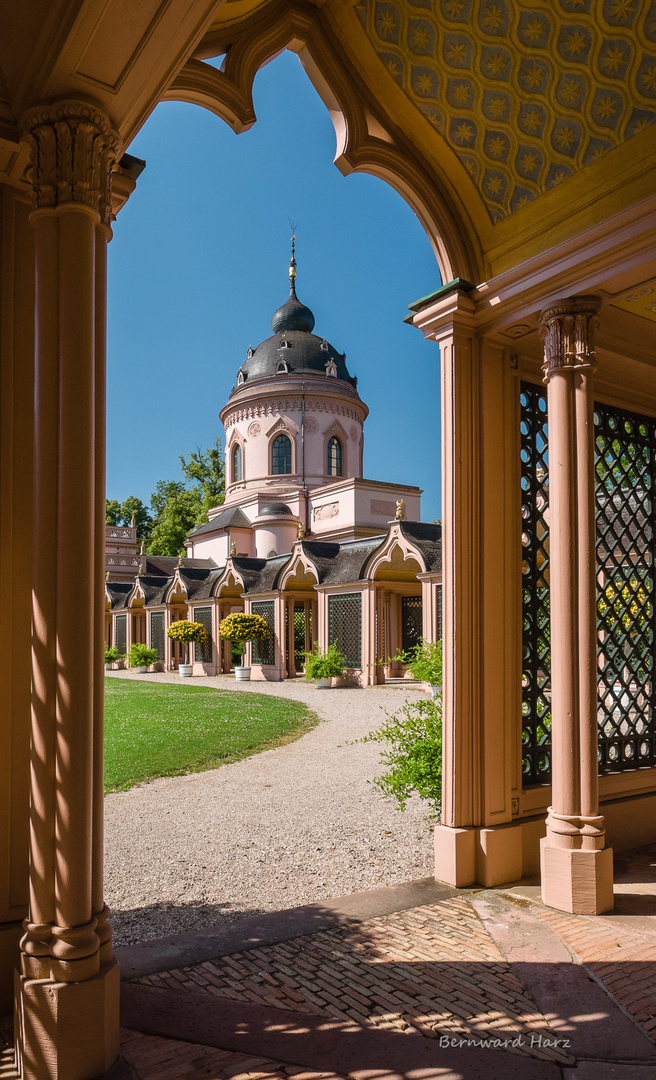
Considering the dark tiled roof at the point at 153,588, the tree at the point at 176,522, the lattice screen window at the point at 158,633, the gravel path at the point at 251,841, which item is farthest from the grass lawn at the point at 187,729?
the tree at the point at 176,522

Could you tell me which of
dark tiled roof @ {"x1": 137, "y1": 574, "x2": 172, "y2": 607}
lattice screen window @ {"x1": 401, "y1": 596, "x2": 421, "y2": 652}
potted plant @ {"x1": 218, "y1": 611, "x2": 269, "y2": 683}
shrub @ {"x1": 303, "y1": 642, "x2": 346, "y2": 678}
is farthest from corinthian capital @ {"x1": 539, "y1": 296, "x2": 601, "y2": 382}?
dark tiled roof @ {"x1": 137, "y1": 574, "x2": 172, "y2": 607}

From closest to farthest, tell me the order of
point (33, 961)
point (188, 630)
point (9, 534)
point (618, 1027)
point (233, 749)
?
1. point (33, 961)
2. point (618, 1027)
3. point (9, 534)
4. point (233, 749)
5. point (188, 630)

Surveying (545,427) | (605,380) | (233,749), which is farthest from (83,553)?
(233,749)

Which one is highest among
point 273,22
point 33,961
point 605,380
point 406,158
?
point 273,22

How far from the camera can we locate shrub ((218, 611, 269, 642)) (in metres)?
26.6

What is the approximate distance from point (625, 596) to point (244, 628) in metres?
21.3

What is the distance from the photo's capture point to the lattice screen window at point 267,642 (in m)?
27.3

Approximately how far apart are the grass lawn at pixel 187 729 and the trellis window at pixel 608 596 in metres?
5.64

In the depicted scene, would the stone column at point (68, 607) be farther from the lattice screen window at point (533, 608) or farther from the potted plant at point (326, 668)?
the potted plant at point (326, 668)

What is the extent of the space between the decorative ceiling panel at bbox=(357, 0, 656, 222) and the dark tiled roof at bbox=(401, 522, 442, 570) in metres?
16.6

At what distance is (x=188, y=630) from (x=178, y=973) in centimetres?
2682

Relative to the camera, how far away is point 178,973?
3691 mm

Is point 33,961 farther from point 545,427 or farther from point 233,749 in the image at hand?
point 233,749

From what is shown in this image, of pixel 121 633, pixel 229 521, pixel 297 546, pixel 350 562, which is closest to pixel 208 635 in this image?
pixel 297 546
